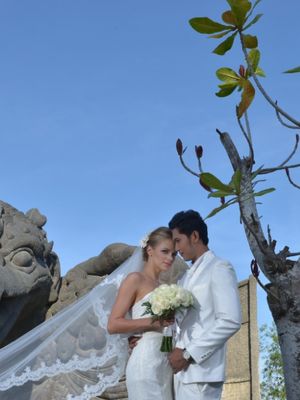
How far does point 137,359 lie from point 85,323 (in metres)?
0.78

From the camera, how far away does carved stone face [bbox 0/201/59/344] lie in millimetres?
5277

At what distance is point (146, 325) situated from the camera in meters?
3.62

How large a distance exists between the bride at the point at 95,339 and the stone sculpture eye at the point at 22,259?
943 millimetres

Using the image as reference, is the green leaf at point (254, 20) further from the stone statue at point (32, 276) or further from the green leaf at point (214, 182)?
the stone statue at point (32, 276)

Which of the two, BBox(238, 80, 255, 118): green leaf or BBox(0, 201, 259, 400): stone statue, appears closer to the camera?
BBox(238, 80, 255, 118): green leaf

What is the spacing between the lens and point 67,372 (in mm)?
4332

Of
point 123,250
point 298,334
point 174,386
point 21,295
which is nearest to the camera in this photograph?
point 298,334

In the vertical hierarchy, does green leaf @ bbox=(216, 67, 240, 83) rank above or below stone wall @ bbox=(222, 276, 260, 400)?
above

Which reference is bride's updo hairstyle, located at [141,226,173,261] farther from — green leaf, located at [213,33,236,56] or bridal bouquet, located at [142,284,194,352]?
green leaf, located at [213,33,236,56]

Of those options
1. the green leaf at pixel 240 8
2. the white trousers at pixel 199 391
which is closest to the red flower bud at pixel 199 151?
the green leaf at pixel 240 8

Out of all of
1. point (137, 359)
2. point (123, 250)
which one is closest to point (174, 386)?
point (137, 359)

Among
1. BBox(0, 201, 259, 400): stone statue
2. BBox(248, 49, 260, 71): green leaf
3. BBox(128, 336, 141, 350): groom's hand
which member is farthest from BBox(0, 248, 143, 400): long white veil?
BBox(248, 49, 260, 71): green leaf

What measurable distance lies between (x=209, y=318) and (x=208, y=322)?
2 centimetres

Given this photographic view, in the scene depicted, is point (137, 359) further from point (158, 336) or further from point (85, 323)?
point (85, 323)
